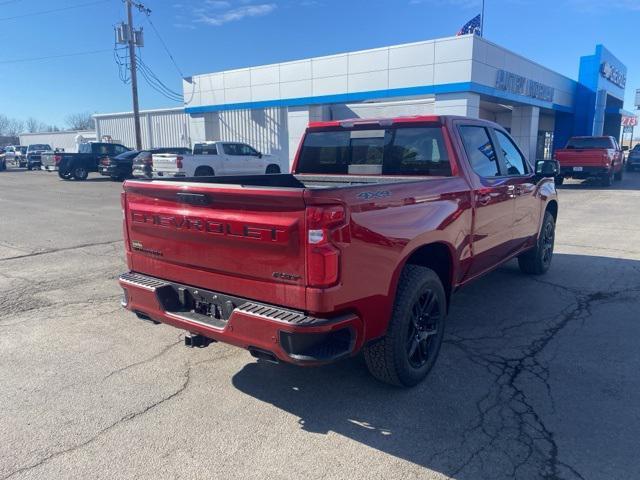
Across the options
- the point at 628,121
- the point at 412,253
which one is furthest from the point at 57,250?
the point at 628,121

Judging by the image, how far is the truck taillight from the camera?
8.89 ft

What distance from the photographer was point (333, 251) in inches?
108

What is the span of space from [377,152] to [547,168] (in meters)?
2.48

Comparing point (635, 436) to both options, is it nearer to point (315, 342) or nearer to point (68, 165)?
point (315, 342)

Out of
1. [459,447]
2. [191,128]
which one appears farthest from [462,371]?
[191,128]

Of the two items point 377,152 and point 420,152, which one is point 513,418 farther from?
point 377,152

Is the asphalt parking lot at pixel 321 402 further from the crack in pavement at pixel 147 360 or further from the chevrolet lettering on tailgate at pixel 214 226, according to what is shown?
the chevrolet lettering on tailgate at pixel 214 226

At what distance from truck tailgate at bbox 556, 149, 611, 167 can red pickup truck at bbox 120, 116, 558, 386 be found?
17640 millimetres

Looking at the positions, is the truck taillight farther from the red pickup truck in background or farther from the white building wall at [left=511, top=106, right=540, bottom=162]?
the white building wall at [left=511, top=106, right=540, bottom=162]

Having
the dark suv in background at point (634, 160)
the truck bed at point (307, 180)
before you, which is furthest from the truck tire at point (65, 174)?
the dark suv in background at point (634, 160)

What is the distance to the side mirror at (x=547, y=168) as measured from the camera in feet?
19.6

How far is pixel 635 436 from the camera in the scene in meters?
3.04

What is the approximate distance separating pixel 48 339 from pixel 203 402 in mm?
2052

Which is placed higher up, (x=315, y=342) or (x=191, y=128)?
(x=191, y=128)
